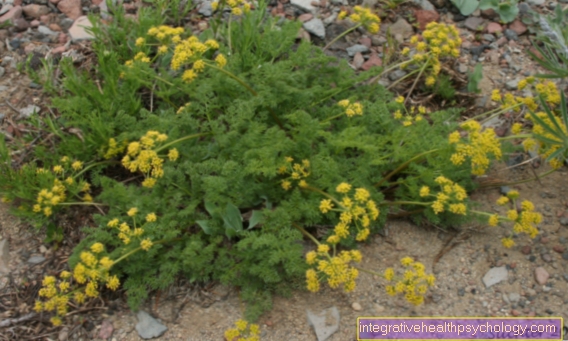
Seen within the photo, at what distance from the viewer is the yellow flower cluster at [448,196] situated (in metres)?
3.37

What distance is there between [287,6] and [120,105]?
1932 millimetres

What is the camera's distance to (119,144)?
385 centimetres

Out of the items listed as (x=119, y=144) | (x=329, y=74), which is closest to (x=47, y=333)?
(x=119, y=144)

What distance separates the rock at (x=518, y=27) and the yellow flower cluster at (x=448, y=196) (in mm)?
2307

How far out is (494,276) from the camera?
3.54 m

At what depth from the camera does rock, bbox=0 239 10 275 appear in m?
3.62

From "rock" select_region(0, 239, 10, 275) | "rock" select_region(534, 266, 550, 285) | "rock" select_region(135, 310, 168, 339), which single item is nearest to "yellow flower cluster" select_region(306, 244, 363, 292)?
"rock" select_region(135, 310, 168, 339)

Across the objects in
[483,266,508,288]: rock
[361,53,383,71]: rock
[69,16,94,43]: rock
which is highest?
[69,16,94,43]: rock

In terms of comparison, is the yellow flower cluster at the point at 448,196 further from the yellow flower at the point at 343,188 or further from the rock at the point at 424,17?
the rock at the point at 424,17

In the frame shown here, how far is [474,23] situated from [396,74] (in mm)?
1033

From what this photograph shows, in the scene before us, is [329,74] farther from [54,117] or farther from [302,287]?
[54,117]

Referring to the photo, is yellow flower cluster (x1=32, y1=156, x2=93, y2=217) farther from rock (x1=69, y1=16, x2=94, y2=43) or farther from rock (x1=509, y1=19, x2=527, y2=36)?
rock (x1=509, y1=19, x2=527, y2=36)

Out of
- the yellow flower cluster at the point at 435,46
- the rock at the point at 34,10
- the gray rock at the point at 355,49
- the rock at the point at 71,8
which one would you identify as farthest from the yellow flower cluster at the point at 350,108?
the rock at the point at 34,10

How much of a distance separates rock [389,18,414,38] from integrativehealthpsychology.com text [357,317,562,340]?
2.66 m
